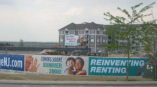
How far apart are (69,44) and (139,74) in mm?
63118

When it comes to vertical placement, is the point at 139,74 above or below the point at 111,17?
below

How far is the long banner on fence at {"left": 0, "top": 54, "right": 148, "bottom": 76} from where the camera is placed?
2573cm

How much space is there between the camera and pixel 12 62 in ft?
92.6

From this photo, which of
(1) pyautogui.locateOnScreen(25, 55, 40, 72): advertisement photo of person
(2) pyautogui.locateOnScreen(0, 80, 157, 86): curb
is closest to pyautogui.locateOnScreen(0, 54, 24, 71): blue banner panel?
(1) pyautogui.locateOnScreen(25, 55, 40, 72): advertisement photo of person

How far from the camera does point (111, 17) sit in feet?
76.8

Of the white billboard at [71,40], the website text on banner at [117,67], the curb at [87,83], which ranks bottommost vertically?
the curb at [87,83]

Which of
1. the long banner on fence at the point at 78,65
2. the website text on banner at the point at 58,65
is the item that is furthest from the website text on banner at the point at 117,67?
the website text on banner at the point at 58,65

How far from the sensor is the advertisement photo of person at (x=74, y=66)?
1035 inches

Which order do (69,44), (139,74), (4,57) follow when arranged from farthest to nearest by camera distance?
(69,44), (4,57), (139,74)

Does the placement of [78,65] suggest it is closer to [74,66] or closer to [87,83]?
[74,66]

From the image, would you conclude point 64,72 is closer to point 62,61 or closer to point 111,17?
point 62,61

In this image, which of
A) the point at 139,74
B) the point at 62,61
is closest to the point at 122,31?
the point at 139,74

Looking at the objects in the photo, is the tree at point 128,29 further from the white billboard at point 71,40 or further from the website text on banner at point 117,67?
the white billboard at point 71,40

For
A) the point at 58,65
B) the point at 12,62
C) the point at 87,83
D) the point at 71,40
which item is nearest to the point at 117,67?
the point at 58,65
